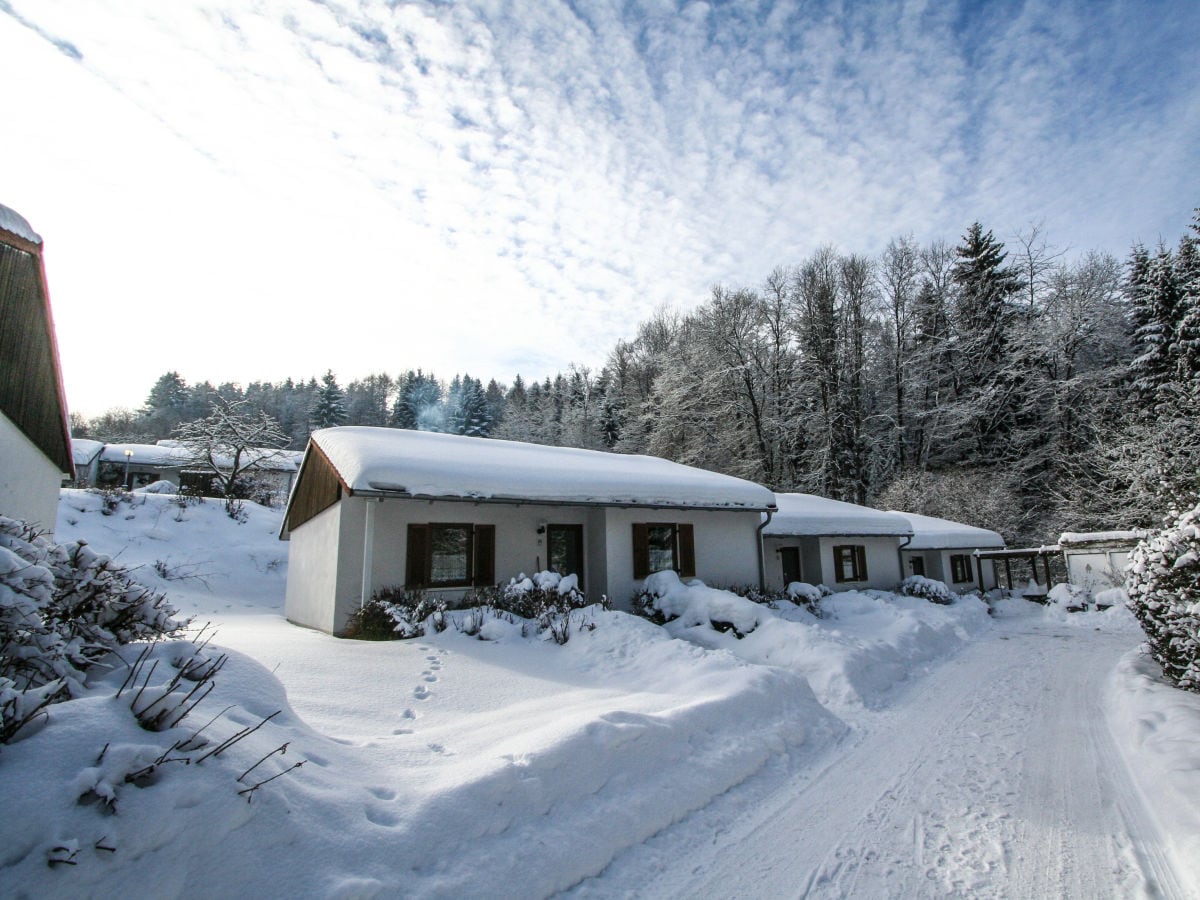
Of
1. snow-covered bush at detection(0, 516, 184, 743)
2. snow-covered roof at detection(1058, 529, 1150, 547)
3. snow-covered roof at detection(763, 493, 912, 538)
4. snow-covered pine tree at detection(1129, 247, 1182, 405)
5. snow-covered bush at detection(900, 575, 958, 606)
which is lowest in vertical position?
snow-covered bush at detection(900, 575, 958, 606)

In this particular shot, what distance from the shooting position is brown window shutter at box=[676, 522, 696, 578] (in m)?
14.2

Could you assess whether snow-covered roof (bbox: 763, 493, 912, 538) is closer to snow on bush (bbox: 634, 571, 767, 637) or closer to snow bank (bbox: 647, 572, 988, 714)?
snow bank (bbox: 647, 572, 988, 714)

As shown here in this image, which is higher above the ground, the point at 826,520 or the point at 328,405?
the point at 328,405

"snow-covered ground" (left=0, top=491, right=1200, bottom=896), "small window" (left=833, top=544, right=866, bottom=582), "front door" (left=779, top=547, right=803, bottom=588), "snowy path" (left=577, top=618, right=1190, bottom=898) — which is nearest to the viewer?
"snow-covered ground" (left=0, top=491, right=1200, bottom=896)

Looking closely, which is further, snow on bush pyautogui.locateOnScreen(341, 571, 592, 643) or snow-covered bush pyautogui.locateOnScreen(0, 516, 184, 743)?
snow on bush pyautogui.locateOnScreen(341, 571, 592, 643)

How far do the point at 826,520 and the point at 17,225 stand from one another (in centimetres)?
1898

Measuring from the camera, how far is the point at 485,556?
11.6 m

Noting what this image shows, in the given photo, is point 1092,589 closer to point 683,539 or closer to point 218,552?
point 683,539

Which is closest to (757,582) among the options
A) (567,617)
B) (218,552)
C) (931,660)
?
(931,660)

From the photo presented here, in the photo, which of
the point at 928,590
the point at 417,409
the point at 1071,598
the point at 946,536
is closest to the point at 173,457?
the point at 417,409

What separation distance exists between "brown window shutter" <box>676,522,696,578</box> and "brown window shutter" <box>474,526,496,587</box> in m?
4.78

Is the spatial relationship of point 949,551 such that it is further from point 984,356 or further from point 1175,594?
point 1175,594

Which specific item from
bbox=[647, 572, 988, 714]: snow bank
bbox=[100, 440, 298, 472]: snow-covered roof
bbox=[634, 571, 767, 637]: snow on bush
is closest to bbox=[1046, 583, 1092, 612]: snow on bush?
bbox=[647, 572, 988, 714]: snow bank

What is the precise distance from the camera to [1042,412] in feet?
83.4
